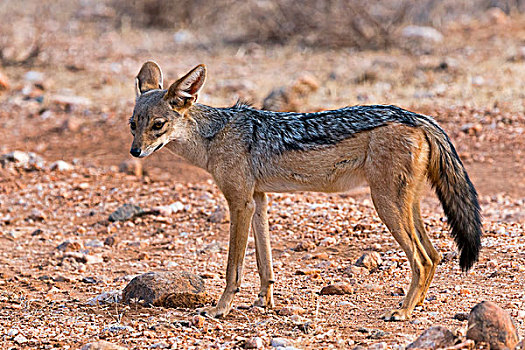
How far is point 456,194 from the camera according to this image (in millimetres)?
6027

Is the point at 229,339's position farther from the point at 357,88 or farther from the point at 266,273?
the point at 357,88

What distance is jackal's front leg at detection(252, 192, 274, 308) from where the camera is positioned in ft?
21.0

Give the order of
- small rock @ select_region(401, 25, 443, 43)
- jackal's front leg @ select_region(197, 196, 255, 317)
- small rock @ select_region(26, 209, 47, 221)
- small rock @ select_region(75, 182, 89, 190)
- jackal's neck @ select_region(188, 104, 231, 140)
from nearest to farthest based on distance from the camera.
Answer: jackal's front leg @ select_region(197, 196, 255, 317) → jackal's neck @ select_region(188, 104, 231, 140) → small rock @ select_region(26, 209, 47, 221) → small rock @ select_region(75, 182, 89, 190) → small rock @ select_region(401, 25, 443, 43)

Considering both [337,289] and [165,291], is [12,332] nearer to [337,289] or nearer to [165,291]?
[165,291]

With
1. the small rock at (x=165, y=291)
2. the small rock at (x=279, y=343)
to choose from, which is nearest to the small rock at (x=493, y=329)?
the small rock at (x=279, y=343)

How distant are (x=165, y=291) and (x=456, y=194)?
8.54 ft

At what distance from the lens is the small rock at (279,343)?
5262 millimetres

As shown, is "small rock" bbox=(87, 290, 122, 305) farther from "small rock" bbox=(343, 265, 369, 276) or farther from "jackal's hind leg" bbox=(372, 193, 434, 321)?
"jackal's hind leg" bbox=(372, 193, 434, 321)

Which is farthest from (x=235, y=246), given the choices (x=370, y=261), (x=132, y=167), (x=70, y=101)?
(x=70, y=101)

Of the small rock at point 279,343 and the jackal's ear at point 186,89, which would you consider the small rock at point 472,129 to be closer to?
the jackal's ear at point 186,89

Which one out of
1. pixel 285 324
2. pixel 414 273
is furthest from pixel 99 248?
pixel 414 273

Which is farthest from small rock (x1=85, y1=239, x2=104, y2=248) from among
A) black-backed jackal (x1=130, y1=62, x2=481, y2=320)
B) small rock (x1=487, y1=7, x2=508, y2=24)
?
small rock (x1=487, y1=7, x2=508, y2=24)

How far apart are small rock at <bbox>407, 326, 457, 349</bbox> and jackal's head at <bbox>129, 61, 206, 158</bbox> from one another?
279 centimetres

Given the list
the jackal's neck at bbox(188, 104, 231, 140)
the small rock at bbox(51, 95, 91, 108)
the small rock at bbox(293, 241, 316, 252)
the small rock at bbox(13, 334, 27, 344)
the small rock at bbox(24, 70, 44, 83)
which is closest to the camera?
the small rock at bbox(13, 334, 27, 344)
